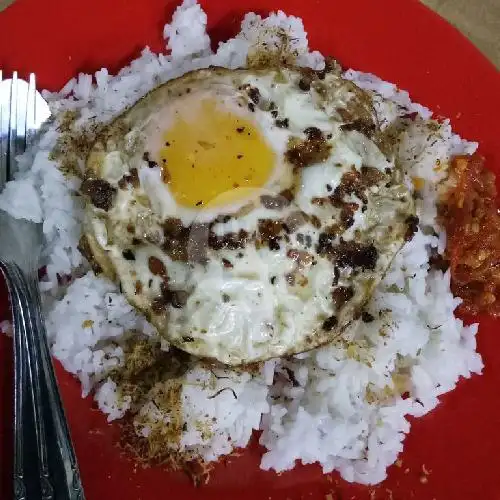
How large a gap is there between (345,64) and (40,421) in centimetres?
160

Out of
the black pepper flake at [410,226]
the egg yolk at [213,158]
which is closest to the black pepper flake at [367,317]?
the black pepper flake at [410,226]

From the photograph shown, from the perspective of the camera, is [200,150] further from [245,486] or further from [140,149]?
[245,486]

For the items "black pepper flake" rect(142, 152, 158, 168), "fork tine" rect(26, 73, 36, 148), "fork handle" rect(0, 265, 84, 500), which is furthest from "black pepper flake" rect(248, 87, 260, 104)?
"fork handle" rect(0, 265, 84, 500)

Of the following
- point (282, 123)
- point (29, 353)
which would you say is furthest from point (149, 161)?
point (29, 353)

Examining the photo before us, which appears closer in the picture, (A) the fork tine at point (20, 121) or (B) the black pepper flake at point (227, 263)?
(B) the black pepper flake at point (227, 263)

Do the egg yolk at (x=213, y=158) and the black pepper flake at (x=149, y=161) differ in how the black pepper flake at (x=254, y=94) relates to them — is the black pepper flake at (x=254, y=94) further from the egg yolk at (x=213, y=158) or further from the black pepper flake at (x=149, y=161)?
the black pepper flake at (x=149, y=161)

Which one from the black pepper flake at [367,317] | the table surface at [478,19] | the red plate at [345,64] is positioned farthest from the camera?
the table surface at [478,19]

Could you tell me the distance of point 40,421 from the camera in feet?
6.32

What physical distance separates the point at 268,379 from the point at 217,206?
0.69 m

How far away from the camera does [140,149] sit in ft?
6.28

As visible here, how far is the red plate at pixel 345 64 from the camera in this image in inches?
81.7

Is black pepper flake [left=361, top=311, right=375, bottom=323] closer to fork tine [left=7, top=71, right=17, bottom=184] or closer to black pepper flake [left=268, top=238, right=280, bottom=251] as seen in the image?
black pepper flake [left=268, top=238, right=280, bottom=251]

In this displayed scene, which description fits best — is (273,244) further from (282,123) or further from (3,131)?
(3,131)

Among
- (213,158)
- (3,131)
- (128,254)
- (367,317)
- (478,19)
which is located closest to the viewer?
(213,158)
